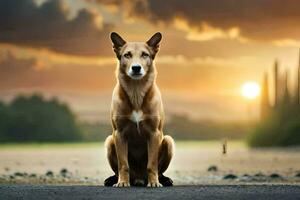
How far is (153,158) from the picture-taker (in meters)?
17.8

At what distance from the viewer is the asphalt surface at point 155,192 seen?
16.4 meters

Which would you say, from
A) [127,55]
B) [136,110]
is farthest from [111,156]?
[127,55]

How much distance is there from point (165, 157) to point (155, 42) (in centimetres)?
230

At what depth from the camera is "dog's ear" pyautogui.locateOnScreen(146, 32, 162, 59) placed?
57.9 ft

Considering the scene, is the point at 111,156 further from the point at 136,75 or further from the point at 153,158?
the point at 136,75

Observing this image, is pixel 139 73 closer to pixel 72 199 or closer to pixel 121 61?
pixel 121 61

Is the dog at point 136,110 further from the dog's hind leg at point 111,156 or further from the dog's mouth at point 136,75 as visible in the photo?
the dog's hind leg at point 111,156

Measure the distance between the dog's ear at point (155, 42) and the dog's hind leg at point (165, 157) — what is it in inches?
71.1

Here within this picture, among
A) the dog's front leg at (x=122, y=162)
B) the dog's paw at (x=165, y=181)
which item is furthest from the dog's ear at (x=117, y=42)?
the dog's paw at (x=165, y=181)

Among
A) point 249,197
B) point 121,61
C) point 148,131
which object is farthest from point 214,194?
point 121,61

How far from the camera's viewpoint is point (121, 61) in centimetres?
1748

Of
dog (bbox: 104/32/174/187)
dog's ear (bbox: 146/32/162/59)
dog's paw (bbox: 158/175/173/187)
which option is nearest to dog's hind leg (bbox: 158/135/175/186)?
dog's paw (bbox: 158/175/173/187)

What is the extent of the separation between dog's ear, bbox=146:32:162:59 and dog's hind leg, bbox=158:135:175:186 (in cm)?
181

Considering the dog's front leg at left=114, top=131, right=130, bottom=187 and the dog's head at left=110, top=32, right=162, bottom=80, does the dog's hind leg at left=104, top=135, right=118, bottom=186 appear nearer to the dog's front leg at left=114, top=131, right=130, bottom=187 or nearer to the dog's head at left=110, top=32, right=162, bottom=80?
the dog's front leg at left=114, top=131, right=130, bottom=187
